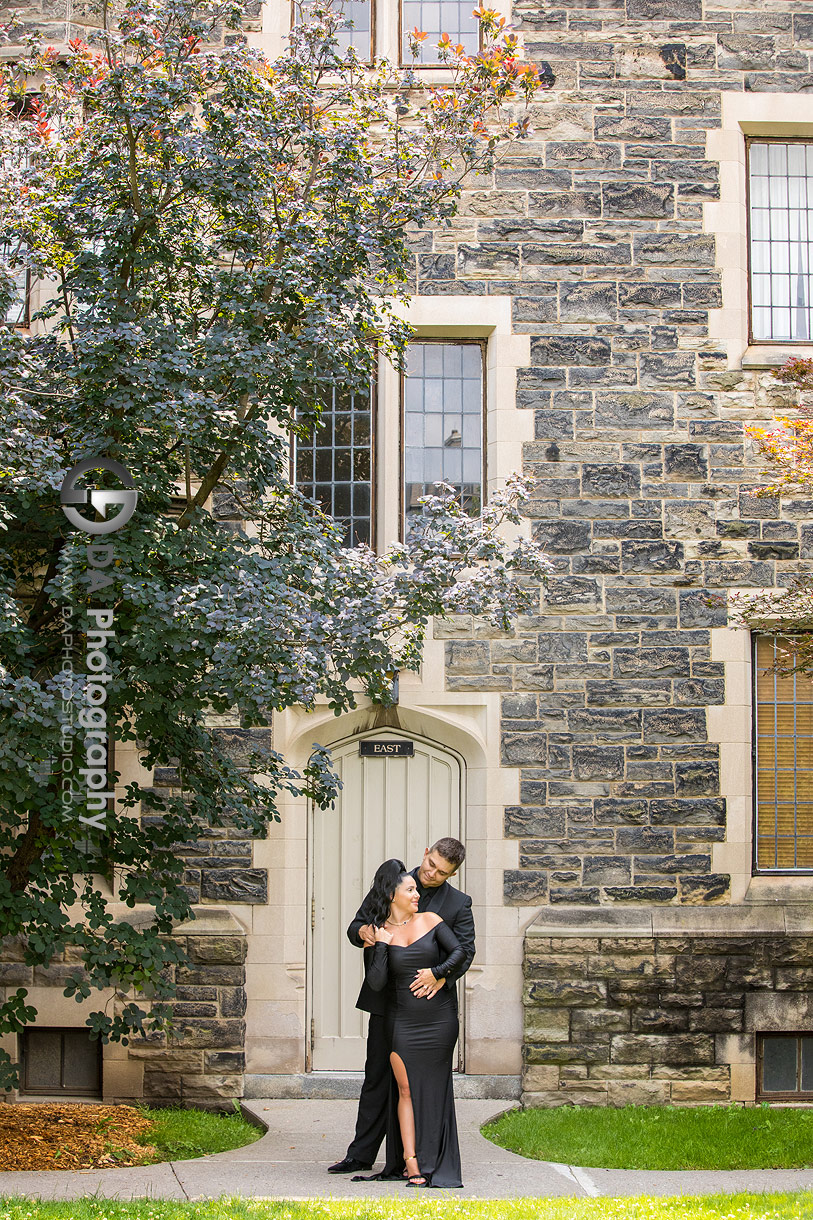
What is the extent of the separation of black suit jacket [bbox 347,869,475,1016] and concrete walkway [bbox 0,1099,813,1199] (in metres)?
0.88

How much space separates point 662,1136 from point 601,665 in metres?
3.04

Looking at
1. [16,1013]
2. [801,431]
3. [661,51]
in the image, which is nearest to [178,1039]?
[16,1013]

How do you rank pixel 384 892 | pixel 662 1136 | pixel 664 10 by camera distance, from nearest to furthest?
pixel 384 892 → pixel 662 1136 → pixel 664 10

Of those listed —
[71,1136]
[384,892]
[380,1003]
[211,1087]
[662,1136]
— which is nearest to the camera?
[384,892]

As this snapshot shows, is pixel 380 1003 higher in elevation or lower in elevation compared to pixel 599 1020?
higher

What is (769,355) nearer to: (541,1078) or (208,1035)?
(541,1078)

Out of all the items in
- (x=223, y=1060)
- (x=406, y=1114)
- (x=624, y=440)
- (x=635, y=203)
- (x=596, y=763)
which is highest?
(x=635, y=203)

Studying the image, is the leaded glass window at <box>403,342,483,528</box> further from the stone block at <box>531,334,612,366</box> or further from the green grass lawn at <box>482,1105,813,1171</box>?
the green grass lawn at <box>482,1105,813,1171</box>

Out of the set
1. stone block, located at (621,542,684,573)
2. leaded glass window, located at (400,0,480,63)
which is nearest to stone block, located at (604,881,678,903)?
stone block, located at (621,542,684,573)

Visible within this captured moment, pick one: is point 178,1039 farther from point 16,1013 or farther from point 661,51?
point 661,51

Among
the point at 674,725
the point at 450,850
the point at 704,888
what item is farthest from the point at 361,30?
the point at 704,888

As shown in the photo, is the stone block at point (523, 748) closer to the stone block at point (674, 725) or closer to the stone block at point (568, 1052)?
the stone block at point (674, 725)

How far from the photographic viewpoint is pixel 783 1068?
8.88 m

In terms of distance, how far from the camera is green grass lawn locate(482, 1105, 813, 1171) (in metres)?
7.36
